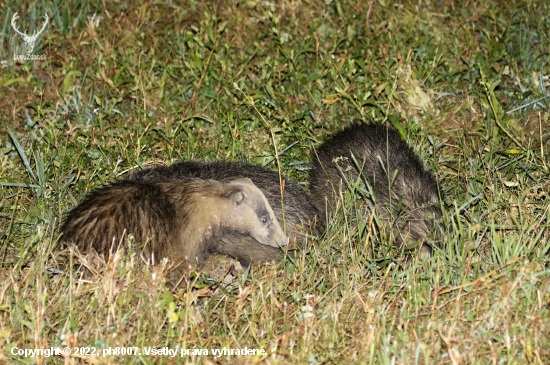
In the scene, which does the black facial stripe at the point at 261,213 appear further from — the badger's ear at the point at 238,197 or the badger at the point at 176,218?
the badger's ear at the point at 238,197

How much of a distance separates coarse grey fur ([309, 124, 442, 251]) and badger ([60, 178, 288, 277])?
81 centimetres

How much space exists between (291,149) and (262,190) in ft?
3.96

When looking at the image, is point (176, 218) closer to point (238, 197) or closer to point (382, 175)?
point (238, 197)

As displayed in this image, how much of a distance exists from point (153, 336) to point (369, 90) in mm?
3872

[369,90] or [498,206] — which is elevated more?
[369,90]

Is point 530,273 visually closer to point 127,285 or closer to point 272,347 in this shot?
point 272,347

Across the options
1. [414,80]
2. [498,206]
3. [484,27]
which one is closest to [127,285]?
[498,206]

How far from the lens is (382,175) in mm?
5281

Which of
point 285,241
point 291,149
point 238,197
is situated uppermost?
point 291,149

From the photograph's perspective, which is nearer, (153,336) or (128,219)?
(153,336)

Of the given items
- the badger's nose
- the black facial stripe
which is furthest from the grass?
the black facial stripe

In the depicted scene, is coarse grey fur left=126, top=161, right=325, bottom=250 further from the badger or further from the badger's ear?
the badger's ear

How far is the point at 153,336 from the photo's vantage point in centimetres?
358

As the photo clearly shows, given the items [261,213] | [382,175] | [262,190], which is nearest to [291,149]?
[382,175]
